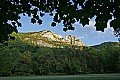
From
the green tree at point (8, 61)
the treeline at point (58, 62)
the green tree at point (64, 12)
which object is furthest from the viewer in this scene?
the treeline at point (58, 62)

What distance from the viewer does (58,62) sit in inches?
4523

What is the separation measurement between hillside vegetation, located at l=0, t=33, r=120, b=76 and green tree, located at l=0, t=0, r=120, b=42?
311 ft

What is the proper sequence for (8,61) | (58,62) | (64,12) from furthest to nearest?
(58,62) < (8,61) < (64,12)

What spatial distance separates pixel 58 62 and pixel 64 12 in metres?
111

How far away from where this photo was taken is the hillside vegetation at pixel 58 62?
104363 millimetres

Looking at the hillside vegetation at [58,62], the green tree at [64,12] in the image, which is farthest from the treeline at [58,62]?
the green tree at [64,12]

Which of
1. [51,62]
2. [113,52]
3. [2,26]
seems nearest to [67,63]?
[51,62]

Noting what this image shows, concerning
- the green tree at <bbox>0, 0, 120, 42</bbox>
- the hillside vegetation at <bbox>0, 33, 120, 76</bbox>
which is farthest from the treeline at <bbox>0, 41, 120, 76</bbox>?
the green tree at <bbox>0, 0, 120, 42</bbox>

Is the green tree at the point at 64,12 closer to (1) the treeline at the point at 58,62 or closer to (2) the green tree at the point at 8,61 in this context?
(2) the green tree at the point at 8,61

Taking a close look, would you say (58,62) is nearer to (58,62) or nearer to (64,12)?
(58,62)

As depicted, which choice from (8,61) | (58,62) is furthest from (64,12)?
(58,62)

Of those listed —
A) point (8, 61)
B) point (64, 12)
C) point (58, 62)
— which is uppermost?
point (58, 62)

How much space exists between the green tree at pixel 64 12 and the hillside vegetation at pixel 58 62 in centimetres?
9474

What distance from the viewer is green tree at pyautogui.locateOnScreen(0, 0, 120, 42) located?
11.9ft
